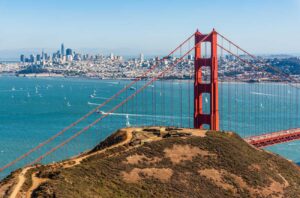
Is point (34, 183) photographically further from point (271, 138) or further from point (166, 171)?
point (271, 138)

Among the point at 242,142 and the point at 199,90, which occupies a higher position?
the point at 199,90

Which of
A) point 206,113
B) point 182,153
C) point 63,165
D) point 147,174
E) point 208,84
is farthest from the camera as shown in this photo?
point 206,113

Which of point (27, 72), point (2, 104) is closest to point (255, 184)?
point (2, 104)

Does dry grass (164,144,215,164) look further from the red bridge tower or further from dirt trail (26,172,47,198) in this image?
the red bridge tower

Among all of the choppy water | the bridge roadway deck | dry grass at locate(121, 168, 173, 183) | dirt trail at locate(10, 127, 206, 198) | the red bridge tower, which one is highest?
the red bridge tower

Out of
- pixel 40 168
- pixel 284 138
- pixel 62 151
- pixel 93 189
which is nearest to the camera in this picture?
pixel 93 189

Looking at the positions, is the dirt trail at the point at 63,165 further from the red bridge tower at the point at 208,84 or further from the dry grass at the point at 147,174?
the red bridge tower at the point at 208,84

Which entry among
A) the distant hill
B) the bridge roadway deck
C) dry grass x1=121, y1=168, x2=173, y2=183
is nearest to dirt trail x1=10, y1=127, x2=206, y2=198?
the distant hill

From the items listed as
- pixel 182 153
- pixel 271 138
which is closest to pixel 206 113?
pixel 271 138

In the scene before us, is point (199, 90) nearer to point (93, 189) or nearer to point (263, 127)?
point (93, 189)
